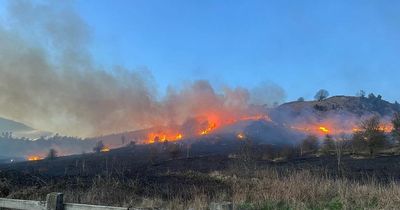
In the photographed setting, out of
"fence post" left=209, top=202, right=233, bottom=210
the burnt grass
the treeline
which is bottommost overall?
"fence post" left=209, top=202, right=233, bottom=210

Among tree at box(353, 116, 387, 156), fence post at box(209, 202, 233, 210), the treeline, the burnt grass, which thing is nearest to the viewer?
fence post at box(209, 202, 233, 210)

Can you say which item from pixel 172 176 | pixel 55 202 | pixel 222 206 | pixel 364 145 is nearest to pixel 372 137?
pixel 364 145

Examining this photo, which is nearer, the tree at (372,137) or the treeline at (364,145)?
the tree at (372,137)

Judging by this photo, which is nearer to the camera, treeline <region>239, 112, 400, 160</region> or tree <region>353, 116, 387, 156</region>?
tree <region>353, 116, 387, 156</region>

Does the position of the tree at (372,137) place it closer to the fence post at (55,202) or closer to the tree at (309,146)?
the tree at (309,146)

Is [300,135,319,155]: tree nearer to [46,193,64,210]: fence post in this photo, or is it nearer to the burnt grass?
the burnt grass

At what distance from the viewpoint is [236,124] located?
19562 centimetres

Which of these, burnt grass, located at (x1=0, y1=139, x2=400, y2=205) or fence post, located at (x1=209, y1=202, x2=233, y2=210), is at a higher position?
burnt grass, located at (x1=0, y1=139, x2=400, y2=205)

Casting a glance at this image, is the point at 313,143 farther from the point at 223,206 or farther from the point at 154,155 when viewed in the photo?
the point at 223,206

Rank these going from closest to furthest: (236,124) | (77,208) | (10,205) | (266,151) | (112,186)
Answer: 1. (77,208)
2. (10,205)
3. (112,186)
4. (266,151)
5. (236,124)

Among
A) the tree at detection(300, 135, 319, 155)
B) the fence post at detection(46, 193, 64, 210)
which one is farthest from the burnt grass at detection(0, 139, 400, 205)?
the tree at detection(300, 135, 319, 155)

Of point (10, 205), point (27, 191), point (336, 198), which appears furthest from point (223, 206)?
point (27, 191)

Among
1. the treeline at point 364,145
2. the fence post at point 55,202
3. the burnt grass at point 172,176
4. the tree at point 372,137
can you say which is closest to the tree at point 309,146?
the treeline at point 364,145

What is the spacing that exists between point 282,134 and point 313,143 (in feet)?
239
